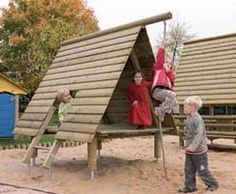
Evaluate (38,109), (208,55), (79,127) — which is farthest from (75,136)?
(208,55)

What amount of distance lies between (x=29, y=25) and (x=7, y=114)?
801 inches

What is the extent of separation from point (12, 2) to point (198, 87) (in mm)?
26313

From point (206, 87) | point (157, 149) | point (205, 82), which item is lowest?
point (157, 149)

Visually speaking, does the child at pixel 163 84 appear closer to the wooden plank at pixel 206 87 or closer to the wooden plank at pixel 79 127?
the wooden plank at pixel 79 127

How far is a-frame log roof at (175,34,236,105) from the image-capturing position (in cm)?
1446

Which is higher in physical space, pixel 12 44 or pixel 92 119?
pixel 12 44

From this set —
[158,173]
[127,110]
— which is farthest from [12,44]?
[158,173]

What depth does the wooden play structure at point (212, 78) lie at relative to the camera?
1418 centimetres

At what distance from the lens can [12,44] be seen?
119ft

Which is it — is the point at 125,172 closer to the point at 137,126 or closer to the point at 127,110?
the point at 137,126

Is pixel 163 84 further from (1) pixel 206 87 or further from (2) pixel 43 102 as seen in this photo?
(1) pixel 206 87

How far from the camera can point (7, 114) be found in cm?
1716

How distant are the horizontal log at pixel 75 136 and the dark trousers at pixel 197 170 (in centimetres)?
175

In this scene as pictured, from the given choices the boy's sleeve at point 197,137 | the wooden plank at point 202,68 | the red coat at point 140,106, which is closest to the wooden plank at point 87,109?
the red coat at point 140,106
